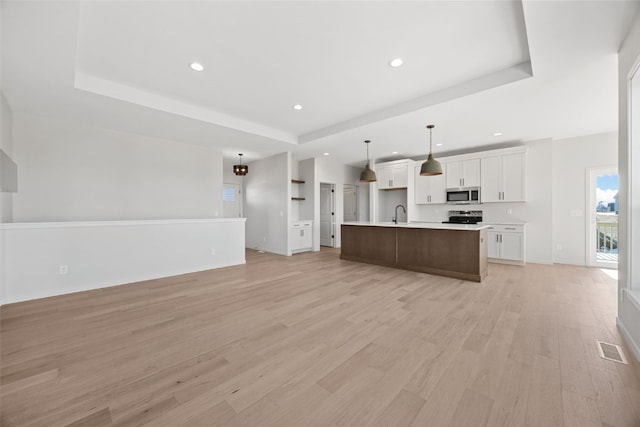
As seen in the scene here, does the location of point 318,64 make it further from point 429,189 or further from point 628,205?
point 429,189

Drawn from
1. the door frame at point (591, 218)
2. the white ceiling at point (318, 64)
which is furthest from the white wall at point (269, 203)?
the door frame at point (591, 218)

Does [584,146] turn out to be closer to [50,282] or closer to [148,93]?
[148,93]

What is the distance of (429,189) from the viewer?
688 centimetres


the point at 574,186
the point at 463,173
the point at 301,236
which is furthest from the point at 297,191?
the point at 574,186

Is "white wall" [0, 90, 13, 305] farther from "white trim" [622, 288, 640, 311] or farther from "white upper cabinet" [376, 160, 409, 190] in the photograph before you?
"white upper cabinet" [376, 160, 409, 190]

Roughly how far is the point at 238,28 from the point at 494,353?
3.60 m

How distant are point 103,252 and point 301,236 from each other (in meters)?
4.30

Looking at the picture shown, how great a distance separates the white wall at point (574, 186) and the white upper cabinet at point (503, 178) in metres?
0.73

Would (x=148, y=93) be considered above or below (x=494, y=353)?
above

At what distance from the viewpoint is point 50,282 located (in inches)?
140

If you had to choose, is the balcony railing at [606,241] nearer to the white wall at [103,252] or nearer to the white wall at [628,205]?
the white wall at [628,205]

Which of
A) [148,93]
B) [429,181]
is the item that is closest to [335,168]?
[429,181]

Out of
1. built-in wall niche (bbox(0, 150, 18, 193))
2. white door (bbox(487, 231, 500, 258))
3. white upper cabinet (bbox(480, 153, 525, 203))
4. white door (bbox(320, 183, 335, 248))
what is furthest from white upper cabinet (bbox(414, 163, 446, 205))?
built-in wall niche (bbox(0, 150, 18, 193))

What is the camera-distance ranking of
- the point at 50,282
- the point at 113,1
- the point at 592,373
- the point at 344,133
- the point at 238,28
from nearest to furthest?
the point at 592,373 < the point at 113,1 < the point at 238,28 < the point at 50,282 < the point at 344,133
